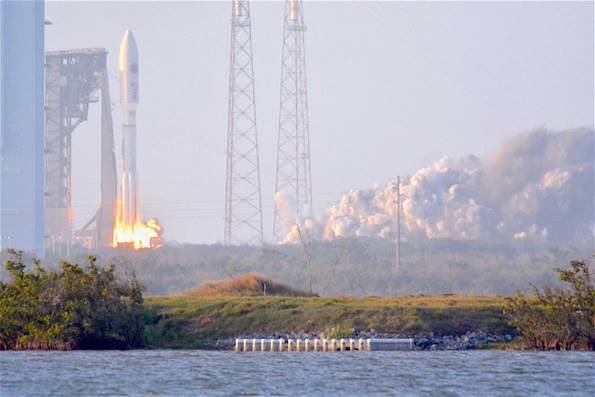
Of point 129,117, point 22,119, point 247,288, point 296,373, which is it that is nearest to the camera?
point 296,373

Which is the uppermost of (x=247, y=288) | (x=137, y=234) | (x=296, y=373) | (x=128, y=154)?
(x=128, y=154)

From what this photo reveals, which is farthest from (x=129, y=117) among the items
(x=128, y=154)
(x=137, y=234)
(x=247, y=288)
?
(x=247, y=288)

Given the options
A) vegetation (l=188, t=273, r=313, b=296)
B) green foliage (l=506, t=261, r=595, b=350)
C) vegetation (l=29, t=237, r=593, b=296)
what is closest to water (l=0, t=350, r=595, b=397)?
green foliage (l=506, t=261, r=595, b=350)

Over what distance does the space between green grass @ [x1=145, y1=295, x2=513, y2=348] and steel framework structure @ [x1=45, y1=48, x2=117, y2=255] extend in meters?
71.1

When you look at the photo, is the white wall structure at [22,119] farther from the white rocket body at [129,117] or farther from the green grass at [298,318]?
the green grass at [298,318]

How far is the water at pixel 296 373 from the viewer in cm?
4197

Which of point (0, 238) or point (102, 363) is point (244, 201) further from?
point (102, 363)

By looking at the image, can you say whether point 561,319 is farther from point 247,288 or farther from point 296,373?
point 247,288

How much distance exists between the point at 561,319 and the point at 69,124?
86.7 m

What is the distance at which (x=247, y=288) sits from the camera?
71875 millimetres

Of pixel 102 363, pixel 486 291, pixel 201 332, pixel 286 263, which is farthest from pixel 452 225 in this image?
pixel 102 363

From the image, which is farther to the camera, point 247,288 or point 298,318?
point 247,288

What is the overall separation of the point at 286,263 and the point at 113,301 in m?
62.7

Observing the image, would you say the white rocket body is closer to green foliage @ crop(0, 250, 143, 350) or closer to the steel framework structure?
the steel framework structure
